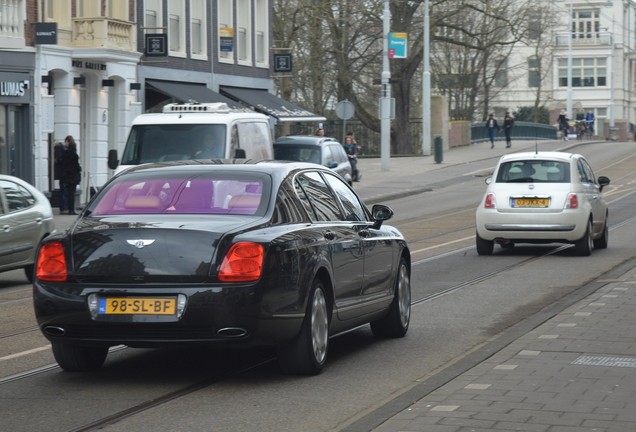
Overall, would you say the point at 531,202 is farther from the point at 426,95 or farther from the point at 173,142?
the point at 426,95

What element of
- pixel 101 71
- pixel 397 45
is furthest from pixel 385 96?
pixel 101 71

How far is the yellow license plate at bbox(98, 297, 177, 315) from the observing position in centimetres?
876

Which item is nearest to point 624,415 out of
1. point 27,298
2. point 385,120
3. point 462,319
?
point 462,319

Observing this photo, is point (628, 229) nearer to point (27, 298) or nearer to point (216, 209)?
point (27, 298)

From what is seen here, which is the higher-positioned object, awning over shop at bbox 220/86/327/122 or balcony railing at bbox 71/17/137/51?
balcony railing at bbox 71/17/137/51

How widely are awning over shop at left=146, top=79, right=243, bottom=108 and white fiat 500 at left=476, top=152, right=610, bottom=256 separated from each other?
23155 mm

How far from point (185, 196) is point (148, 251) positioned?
0.85 metres

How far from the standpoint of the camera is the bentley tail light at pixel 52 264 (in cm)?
902

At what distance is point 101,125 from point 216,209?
31.1 metres

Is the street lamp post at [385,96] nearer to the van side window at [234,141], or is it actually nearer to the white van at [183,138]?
the white van at [183,138]

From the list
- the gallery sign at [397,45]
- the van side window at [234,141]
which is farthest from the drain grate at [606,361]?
the gallery sign at [397,45]

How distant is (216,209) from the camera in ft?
31.0

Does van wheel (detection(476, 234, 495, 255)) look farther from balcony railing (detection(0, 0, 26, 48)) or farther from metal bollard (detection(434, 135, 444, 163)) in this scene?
metal bollard (detection(434, 135, 444, 163))

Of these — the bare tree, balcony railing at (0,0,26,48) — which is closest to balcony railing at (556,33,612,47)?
the bare tree
